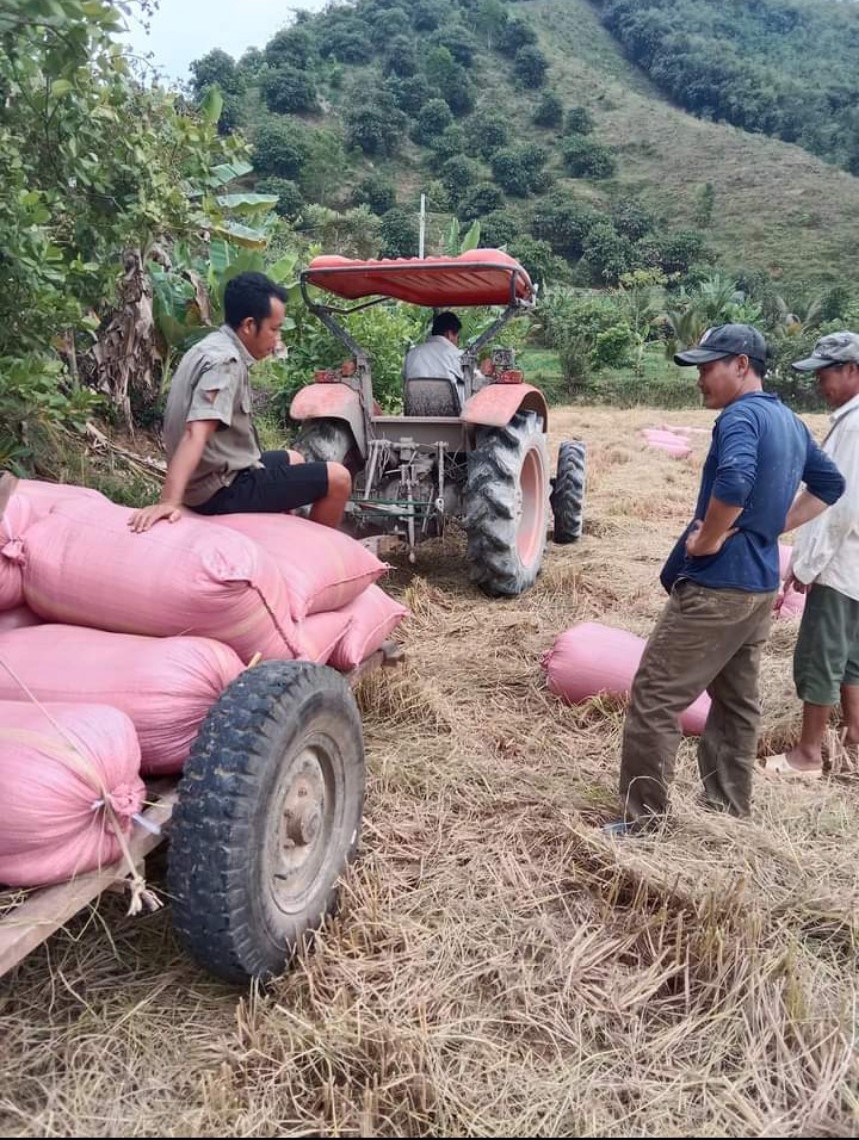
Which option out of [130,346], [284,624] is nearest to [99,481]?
[130,346]

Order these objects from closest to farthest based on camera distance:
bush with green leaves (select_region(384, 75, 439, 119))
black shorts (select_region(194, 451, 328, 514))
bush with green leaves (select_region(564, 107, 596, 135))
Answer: black shorts (select_region(194, 451, 328, 514))
bush with green leaves (select_region(564, 107, 596, 135))
bush with green leaves (select_region(384, 75, 439, 119))

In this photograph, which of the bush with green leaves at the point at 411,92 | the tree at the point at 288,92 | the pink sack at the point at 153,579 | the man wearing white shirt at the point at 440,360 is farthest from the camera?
the bush with green leaves at the point at 411,92

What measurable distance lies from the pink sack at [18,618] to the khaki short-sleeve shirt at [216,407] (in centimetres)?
76

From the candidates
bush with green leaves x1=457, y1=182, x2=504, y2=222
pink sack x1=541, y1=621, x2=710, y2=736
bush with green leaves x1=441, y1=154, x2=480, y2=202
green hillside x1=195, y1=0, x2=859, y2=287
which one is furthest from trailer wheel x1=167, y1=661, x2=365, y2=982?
bush with green leaves x1=441, y1=154, x2=480, y2=202

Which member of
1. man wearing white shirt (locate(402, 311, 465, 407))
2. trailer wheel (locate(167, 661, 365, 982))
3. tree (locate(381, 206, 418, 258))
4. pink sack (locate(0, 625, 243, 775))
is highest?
tree (locate(381, 206, 418, 258))

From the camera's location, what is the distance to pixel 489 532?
16.1 ft

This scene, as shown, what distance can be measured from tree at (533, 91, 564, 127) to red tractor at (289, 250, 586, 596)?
71.5m

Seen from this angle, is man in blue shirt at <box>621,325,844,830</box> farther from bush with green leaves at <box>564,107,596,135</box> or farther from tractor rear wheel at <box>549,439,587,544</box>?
bush with green leaves at <box>564,107,596,135</box>

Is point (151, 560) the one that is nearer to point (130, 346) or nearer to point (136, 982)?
point (136, 982)

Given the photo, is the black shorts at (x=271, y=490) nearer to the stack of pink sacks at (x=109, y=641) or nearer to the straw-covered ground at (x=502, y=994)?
the stack of pink sacks at (x=109, y=641)

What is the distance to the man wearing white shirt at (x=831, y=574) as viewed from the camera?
3.24 m

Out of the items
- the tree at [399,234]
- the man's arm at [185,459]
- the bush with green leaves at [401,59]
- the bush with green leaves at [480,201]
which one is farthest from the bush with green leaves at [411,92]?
the man's arm at [185,459]

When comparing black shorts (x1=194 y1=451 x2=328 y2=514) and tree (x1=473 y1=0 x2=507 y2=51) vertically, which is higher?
tree (x1=473 y1=0 x2=507 y2=51)

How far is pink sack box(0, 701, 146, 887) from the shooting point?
5.41 feet
